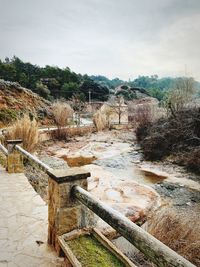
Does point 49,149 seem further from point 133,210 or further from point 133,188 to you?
point 133,210

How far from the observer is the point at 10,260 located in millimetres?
2219

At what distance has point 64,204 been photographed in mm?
2271

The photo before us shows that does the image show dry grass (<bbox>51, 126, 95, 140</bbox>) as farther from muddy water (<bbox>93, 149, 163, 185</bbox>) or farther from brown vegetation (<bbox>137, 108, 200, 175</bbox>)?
brown vegetation (<bbox>137, 108, 200, 175</bbox>)

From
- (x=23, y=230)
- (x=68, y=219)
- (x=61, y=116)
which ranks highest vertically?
(x=61, y=116)

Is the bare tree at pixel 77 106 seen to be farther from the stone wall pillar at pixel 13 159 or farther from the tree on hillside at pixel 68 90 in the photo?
the stone wall pillar at pixel 13 159

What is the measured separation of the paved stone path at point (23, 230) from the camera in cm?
223

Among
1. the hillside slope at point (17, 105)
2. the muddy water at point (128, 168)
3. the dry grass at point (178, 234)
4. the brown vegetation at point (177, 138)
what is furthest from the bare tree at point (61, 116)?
the dry grass at point (178, 234)

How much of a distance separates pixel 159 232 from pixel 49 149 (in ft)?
27.7

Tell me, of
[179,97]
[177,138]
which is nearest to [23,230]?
[177,138]

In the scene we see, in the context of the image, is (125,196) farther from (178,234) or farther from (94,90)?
(94,90)

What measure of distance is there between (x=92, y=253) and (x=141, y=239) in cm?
84

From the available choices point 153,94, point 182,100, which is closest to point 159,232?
point 182,100

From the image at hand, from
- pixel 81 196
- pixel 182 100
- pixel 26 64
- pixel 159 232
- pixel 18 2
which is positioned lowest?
pixel 159 232

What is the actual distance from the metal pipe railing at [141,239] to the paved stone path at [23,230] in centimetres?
71
